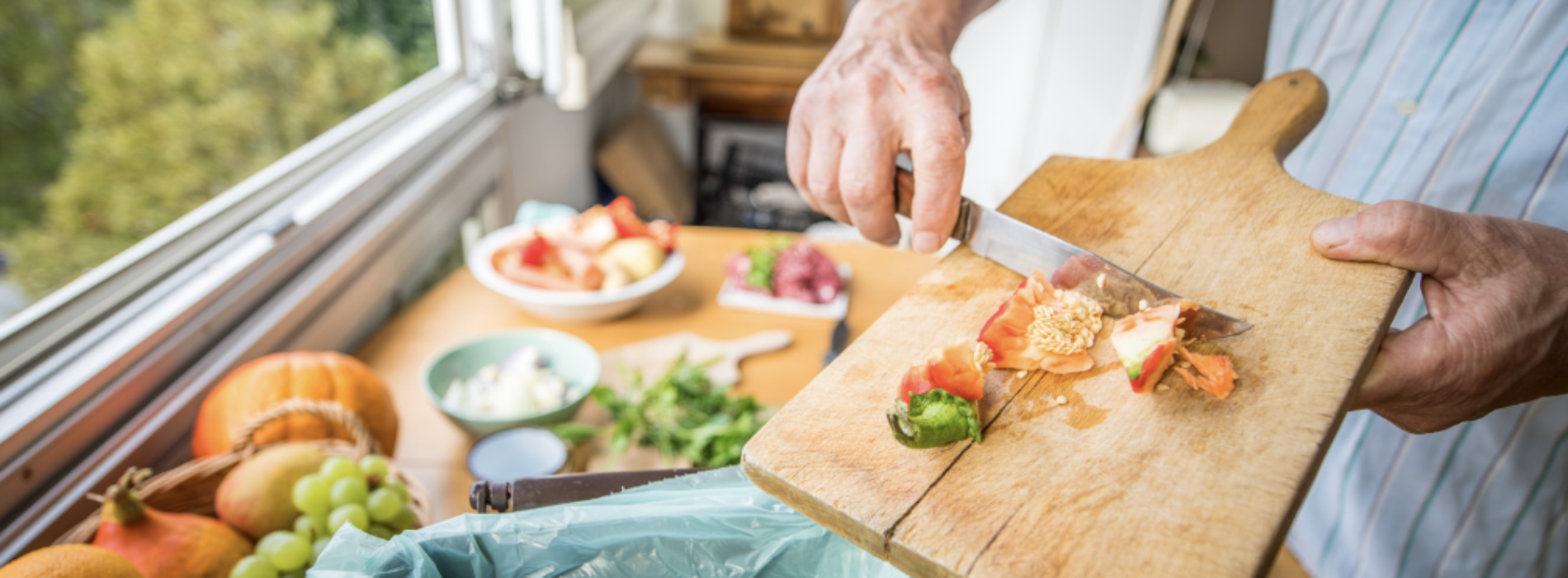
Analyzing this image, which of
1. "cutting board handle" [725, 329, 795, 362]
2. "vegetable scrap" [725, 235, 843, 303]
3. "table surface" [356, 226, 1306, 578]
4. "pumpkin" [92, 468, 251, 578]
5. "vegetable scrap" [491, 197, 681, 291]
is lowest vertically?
"table surface" [356, 226, 1306, 578]

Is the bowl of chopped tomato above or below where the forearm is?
below

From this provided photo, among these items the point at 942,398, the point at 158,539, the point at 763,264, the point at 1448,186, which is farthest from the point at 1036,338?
the point at 763,264

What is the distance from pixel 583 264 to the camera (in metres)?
1.48

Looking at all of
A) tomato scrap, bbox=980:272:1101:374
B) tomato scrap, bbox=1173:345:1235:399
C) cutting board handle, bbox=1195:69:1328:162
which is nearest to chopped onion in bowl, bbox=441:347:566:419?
tomato scrap, bbox=980:272:1101:374

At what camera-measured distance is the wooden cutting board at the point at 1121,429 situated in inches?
21.2

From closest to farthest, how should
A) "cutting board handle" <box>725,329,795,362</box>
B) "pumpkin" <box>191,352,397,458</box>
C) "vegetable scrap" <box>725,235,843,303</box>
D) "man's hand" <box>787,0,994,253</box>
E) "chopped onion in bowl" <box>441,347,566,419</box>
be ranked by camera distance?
1. "man's hand" <box>787,0,994,253</box>
2. "pumpkin" <box>191,352,397,458</box>
3. "chopped onion in bowl" <box>441,347,566,419</box>
4. "cutting board handle" <box>725,329,795,362</box>
5. "vegetable scrap" <box>725,235,843,303</box>

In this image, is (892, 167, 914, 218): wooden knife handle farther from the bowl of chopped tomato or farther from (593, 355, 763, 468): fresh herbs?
the bowl of chopped tomato

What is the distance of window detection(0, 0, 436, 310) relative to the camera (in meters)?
0.97

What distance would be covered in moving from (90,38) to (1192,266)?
137cm

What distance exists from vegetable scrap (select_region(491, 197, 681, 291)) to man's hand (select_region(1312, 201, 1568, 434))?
3.69 ft

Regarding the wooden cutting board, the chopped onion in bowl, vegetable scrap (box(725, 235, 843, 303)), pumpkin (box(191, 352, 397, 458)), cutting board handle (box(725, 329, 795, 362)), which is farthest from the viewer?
vegetable scrap (box(725, 235, 843, 303))

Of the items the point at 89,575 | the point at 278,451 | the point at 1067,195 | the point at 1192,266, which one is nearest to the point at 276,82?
the point at 278,451

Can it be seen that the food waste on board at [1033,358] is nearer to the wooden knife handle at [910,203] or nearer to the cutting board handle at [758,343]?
the wooden knife handle at [910,203]

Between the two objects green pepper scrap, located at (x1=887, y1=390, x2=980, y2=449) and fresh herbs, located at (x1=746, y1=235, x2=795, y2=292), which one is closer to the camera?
green pepper scrap, located at (x1=887, y1=390, x2=980, y2=449)
